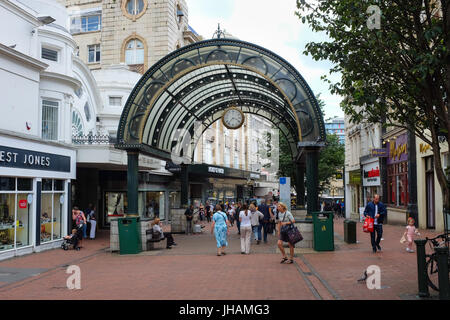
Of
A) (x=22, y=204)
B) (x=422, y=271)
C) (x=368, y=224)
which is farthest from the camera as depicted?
(x=22, y=204)

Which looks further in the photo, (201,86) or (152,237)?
(201,86)

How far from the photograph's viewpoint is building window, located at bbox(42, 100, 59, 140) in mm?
18969

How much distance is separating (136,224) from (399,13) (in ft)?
36.3

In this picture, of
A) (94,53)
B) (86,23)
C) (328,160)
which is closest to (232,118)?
(328,160)

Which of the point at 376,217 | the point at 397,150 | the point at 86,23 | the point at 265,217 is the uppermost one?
the point at 86,23

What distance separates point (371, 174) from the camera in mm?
33812

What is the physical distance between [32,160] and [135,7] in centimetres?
2624

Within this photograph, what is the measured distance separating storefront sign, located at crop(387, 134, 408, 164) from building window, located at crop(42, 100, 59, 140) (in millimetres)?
17843

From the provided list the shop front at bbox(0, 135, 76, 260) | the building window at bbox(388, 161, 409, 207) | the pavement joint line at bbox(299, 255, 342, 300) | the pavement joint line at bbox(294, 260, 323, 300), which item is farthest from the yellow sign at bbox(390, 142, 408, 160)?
the shop front at bbox(0, 135, 76, 260)

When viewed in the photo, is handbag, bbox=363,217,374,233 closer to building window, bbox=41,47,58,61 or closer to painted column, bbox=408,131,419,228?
painted column, bbox=408,131,419,228

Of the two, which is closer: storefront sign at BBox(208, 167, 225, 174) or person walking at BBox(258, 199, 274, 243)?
person walking at BBox(258, 199, 274, 243)

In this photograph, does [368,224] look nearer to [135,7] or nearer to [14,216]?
[14,216]

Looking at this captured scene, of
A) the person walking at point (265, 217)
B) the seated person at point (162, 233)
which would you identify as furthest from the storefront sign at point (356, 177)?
the seated person at point (162, 233)
